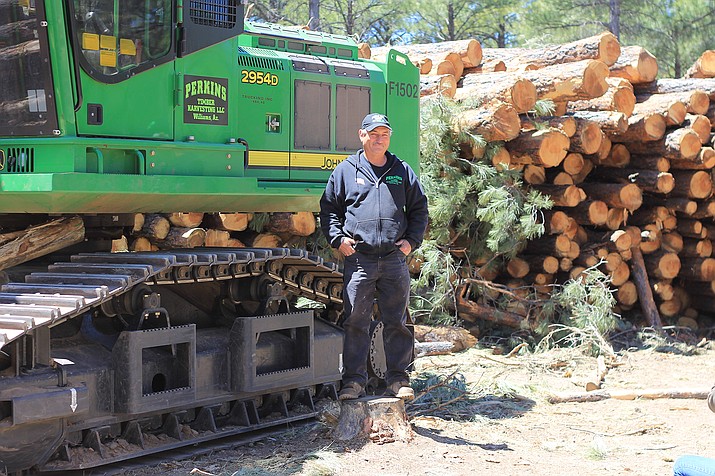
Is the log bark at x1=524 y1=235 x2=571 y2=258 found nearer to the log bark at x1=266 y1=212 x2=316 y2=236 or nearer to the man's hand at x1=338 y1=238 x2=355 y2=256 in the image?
the log bark at x1=266 y1=212 x2=316 y2=236

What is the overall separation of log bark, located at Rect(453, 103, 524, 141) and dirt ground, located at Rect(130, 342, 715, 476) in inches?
96.5

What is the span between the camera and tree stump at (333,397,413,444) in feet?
21.7

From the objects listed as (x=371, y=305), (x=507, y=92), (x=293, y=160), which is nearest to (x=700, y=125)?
(x=507, y=92)

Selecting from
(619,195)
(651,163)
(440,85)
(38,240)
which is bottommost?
(38,240)

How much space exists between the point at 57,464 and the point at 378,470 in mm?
1921

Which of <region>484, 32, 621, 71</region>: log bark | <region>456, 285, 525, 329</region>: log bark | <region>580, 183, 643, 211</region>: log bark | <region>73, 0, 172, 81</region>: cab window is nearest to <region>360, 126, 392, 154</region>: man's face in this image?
<region>73, 0, 172, 81</region>: cab window

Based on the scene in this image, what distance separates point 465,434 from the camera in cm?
712

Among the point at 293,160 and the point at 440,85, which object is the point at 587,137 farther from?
the point at 293,160

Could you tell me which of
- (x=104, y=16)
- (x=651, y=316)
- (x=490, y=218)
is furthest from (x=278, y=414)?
(x=651, y=316)

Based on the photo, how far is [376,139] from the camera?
6.84 m

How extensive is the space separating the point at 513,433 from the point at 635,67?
21.3 ft

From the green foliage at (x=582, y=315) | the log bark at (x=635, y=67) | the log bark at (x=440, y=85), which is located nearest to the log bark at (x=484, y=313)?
the green foliage at (x=582, y=315)

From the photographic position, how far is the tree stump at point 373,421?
260 inches

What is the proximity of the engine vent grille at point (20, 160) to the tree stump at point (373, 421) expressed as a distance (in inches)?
103
